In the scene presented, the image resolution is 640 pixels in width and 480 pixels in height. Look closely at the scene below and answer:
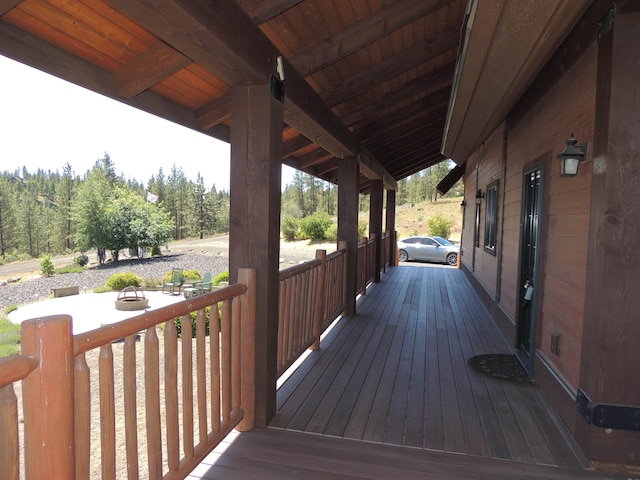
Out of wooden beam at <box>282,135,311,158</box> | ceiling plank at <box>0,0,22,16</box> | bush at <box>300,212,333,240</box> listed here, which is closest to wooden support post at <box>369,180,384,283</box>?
wooden beam at <box>282,135,311,158</box>

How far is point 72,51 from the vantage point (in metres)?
2.07

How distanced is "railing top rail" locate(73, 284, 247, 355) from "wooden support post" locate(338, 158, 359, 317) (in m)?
3.50

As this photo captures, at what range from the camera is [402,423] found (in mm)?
2635

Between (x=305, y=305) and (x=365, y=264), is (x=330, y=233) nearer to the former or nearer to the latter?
(x=365, y=264)

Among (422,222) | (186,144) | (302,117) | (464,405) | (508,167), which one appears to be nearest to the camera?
(464,405)

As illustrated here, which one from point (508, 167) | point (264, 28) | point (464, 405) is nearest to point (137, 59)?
point (264, 28)

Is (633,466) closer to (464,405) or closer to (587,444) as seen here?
(587,444)

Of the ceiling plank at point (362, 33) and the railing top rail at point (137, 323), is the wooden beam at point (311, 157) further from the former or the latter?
the railing top rail at point (137, 323)

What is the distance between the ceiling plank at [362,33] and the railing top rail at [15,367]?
267 cm

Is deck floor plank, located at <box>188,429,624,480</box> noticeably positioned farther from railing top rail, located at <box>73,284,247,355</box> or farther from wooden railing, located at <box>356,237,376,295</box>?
wooden railing, located at <box>356,237,376,295</box>

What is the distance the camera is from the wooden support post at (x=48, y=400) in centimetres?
109

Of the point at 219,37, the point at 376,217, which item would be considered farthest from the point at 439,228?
the point at 219,37

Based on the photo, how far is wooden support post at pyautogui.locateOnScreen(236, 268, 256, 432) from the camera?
242 cm

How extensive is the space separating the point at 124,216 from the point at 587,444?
111ft
